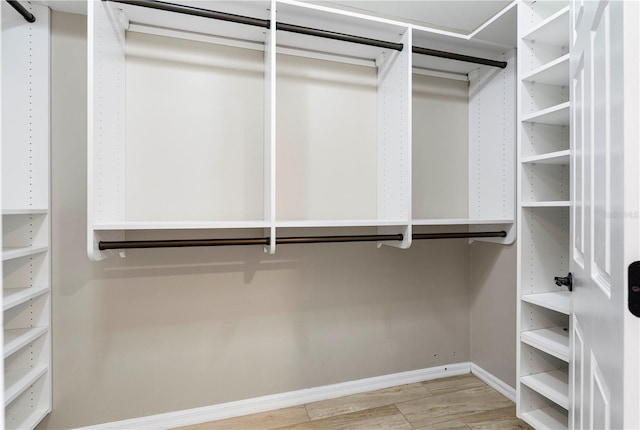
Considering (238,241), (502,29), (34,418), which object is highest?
(502,29)

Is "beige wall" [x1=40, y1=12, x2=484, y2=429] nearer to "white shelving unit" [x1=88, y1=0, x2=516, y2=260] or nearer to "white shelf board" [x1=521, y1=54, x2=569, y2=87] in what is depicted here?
"white shelving unit" [x1=88, y1=0, x2=516, y2=260]

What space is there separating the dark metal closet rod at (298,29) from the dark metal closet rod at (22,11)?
0.48 m

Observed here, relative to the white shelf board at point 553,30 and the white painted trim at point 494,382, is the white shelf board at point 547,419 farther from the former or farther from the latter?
the white shelf board at point 553,30

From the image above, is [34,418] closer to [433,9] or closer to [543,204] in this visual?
[543,204]

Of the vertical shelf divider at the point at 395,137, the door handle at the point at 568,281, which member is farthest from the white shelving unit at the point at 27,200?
the door handle at the point at 568,281

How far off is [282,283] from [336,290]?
38 cm

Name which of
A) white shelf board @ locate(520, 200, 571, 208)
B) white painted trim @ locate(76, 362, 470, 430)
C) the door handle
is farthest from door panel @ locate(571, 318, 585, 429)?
white painted trim @ locate(76, 362, 470, 430)

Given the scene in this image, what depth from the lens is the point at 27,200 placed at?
1680mm

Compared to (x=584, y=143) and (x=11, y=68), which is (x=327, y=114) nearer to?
(x=584, y=143)

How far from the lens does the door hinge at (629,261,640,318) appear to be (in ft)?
1.88

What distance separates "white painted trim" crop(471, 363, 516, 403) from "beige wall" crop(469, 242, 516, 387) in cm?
2

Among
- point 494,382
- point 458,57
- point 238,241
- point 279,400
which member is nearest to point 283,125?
point 238,241

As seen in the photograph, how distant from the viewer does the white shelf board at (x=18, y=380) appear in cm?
146

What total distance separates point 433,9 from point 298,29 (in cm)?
94
